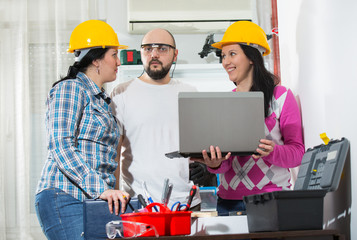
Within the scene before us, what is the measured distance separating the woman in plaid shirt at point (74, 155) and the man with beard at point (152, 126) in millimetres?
138

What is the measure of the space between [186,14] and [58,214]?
2930mm

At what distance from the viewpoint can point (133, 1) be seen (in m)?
4.28

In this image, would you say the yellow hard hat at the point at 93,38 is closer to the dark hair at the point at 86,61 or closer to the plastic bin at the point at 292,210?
the dark hair at the point at 86,61

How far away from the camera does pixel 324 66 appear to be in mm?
1609

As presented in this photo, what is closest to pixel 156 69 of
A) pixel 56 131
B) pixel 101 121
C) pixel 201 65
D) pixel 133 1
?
pixel 101 121

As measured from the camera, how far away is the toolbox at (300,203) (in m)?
1.16

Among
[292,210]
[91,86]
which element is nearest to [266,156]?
[292,210]

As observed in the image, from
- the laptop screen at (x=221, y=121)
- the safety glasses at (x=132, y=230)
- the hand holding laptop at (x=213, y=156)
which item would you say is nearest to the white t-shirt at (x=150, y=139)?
the hand holding laptop at (x=213, y=156)

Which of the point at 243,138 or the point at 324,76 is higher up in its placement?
the point at 324,76

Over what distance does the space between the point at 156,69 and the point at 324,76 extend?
0.85 meters

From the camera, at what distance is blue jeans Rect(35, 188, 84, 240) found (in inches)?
69.1

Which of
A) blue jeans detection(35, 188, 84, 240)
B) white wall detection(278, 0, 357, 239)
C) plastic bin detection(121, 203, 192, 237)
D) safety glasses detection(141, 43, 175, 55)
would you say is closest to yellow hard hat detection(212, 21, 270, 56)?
white wall detection(278, 0, 357, 239)

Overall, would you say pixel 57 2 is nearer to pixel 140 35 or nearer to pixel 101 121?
pixel 140 35

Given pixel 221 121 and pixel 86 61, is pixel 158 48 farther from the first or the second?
pixel 221 121
